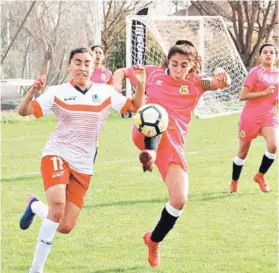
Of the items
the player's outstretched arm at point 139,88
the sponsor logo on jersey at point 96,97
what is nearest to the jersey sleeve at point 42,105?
the sponsor logo on jersey at point 96,97

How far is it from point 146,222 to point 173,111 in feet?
4.85

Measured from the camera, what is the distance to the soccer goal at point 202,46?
68.6 ft

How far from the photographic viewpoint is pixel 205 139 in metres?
15.6

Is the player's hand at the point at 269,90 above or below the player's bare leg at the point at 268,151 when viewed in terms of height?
above

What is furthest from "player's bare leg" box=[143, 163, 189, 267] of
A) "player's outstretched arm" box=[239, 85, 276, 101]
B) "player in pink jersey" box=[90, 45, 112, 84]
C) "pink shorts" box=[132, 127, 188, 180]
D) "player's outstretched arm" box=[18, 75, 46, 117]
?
"player in pink jersey" box=[90, 45, 112, 84]

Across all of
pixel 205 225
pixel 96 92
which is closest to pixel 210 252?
pixel 205 225

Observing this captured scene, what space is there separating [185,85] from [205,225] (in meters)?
1.52

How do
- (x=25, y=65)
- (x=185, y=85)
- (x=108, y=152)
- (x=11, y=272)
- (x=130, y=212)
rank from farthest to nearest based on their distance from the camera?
(x=25, y=65)
(x=108, y=152)
(x=130, y=212)
(x=185, y=85)
(x=11, y=272)

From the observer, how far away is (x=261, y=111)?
9.23 meters

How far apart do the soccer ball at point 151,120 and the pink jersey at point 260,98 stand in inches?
128

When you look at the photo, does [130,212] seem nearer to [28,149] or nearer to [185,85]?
[185,85]

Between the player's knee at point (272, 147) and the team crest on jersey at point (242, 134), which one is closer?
the player's knee at point (272, 147)

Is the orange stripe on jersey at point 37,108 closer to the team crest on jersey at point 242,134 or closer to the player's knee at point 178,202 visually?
the player's knee at point 178,202

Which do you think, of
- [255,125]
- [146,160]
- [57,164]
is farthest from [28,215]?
[255,125]
